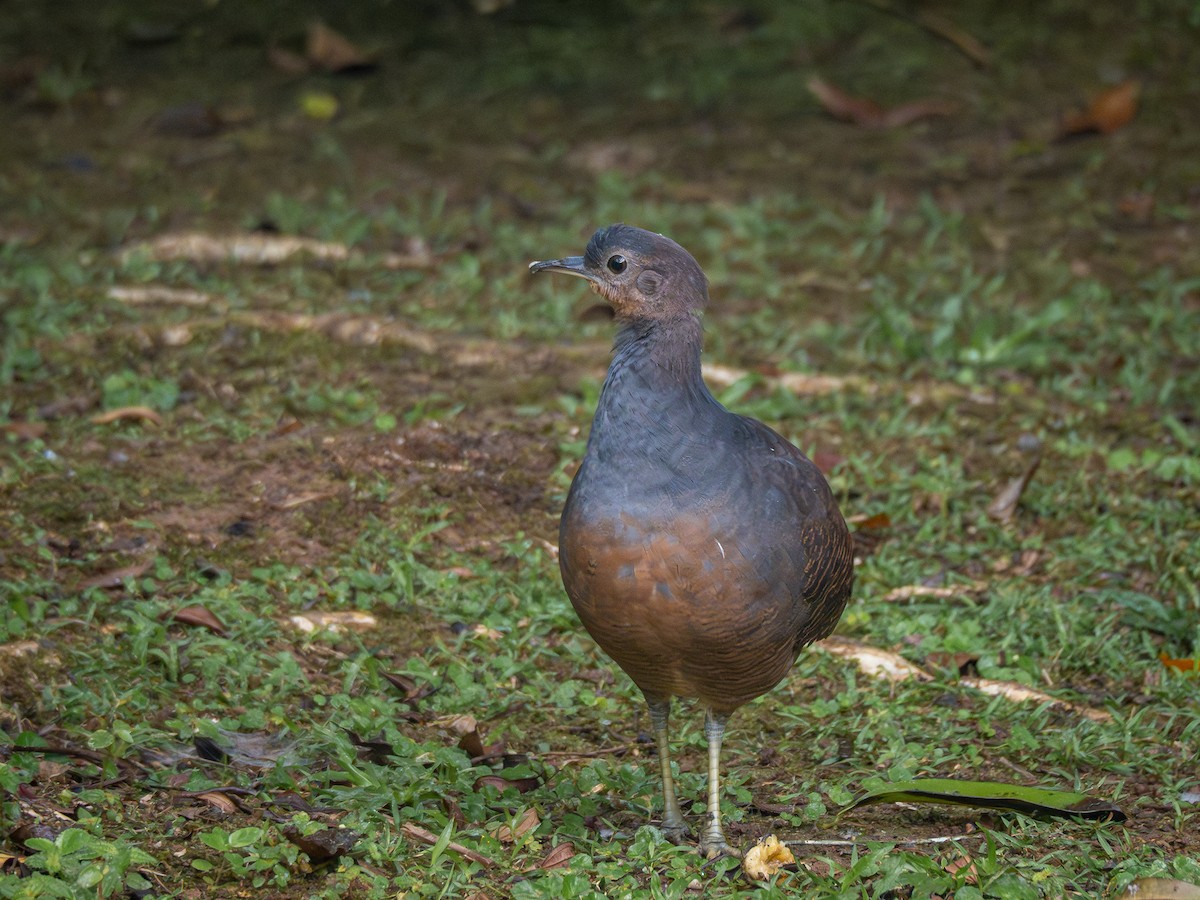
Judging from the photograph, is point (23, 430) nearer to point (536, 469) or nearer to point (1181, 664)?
point (536, 469)

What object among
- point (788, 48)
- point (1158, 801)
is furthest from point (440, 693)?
point (788, 48)

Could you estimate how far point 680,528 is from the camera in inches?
156

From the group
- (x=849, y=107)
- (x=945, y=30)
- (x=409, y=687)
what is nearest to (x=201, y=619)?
(x=409, y=687)

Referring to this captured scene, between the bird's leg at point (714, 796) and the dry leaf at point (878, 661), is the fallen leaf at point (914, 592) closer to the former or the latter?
the dry leaf at point (878, 661)

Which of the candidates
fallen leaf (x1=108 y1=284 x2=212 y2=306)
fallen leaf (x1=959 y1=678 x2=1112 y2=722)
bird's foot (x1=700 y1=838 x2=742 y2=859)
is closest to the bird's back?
bird's foot (x1=700 y1=838 x2=742 y2=859)

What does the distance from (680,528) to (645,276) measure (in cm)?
84

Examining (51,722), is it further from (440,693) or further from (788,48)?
(788,48)

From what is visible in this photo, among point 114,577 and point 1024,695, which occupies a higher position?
point 114,577

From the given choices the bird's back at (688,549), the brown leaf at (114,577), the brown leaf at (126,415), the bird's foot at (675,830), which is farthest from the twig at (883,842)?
the brown leaf at (126,415)

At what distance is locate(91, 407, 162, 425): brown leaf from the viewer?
6281 mm

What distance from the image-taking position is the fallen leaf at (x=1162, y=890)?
3.77 metres

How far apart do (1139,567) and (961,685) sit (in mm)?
1170

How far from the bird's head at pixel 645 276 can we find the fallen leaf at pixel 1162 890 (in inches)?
78.3

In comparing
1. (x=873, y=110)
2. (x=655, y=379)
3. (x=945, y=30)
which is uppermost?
(x=655, y=379)
